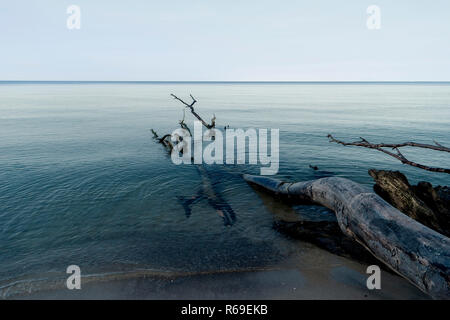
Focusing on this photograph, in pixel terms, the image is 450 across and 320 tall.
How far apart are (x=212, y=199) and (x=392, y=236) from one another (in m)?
7.38

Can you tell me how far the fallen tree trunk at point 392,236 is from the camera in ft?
15.6

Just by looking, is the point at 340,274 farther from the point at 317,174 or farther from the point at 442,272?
the point at 317,174

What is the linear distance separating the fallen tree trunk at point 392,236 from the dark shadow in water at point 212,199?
11.9ft

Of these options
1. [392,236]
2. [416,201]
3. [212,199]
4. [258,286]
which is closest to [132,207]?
[212,199]

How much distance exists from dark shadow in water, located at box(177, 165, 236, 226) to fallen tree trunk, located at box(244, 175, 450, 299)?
11.9 ft

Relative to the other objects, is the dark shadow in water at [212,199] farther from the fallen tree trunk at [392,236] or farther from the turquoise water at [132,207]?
the fallen tree trunk at [392,236]

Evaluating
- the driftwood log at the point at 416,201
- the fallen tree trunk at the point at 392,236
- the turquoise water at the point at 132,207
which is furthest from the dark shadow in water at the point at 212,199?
the driftwood log at the point at 416,201

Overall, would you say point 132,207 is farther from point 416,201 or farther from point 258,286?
point 416,201

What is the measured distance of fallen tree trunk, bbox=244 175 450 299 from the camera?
15.6 ft

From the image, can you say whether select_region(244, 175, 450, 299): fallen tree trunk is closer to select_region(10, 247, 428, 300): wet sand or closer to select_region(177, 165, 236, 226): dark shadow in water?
select_region(10, 247, 428, 300): wet sand

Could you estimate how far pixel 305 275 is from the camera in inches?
255

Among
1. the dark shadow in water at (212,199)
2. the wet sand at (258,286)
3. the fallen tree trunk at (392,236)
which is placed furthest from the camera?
the dark shadow in water at (212,199)

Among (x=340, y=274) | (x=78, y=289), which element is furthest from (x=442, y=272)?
(x=78, y=289)

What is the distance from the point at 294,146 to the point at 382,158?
22.0ft
